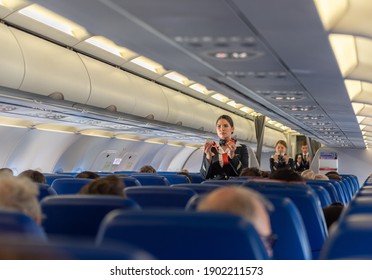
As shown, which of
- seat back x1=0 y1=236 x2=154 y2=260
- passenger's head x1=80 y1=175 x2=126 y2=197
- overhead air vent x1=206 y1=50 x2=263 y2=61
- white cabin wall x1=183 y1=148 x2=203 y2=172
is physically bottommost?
white cabin wall x1=183 y1=148 x2=203 y2=172

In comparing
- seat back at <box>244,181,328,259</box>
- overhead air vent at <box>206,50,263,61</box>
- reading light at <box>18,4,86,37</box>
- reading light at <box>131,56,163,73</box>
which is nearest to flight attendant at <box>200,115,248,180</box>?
overhead air vent at <box>206,50,263,61</box>

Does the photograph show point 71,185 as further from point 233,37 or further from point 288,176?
point 233,37

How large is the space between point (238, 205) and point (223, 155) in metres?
6.97

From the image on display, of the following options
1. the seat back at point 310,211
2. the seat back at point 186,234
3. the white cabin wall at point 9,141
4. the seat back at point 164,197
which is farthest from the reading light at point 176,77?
the seat back at point 186,234

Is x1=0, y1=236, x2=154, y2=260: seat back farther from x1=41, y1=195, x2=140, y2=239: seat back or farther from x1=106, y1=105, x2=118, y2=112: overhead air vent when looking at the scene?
x1=106, y1=105, x2=118, y2=112: overhead air vent

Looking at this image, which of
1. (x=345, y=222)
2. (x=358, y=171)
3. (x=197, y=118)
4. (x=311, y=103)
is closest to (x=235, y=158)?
(x=311, y=103)

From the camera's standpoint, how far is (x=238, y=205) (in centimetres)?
300

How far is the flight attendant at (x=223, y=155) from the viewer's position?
378 inches

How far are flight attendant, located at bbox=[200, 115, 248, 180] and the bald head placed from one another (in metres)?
6.45

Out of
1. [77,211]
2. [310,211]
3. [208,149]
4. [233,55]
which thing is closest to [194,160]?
[208,149]

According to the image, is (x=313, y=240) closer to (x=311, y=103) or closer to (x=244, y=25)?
(x=244, y=25)

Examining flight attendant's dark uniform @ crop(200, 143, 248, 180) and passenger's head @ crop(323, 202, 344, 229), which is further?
flight attendant's dark uniform @ crop(200, 143, 248, 180)

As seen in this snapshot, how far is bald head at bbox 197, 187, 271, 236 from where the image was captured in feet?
9.85

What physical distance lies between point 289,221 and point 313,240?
4.92 feet
